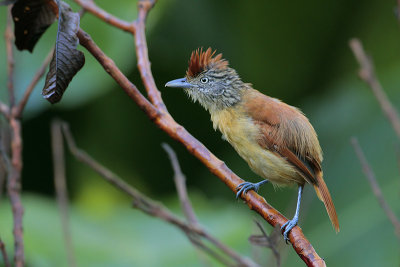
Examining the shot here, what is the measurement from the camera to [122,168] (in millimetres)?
5293

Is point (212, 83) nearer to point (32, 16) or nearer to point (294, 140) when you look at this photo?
point (294, 140)

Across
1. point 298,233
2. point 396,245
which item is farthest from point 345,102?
point 298,233

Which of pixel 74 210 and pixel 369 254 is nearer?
pixel 369 254

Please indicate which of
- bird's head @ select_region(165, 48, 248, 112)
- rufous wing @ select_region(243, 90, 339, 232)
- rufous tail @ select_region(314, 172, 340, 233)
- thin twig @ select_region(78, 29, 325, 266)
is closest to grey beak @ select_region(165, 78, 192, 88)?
bird's head @ select_region(165, 48, 248, 112)

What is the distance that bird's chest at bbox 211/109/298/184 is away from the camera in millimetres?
2760

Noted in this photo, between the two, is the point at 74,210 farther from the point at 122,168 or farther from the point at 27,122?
the point at 27,122

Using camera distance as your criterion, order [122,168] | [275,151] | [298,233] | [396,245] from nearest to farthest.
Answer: [298,233] < [275,151] < [396,245] < [122,168]

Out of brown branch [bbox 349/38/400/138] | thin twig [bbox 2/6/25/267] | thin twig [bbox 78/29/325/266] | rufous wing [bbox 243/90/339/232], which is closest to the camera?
thin twig [bbox 78/29/325/266]

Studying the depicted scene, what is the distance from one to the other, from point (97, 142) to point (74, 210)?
2.31 feet

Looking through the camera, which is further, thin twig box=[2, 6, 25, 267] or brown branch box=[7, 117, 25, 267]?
thin twig box=[2, 6, 25, 267]

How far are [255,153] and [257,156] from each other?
2cm

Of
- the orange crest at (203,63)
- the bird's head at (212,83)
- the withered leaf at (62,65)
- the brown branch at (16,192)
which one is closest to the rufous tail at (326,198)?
the bird's head at (212,83)

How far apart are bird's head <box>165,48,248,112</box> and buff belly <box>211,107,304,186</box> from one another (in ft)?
0.74

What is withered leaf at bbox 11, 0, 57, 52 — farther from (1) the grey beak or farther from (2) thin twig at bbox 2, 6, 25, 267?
(1) the grey beak
